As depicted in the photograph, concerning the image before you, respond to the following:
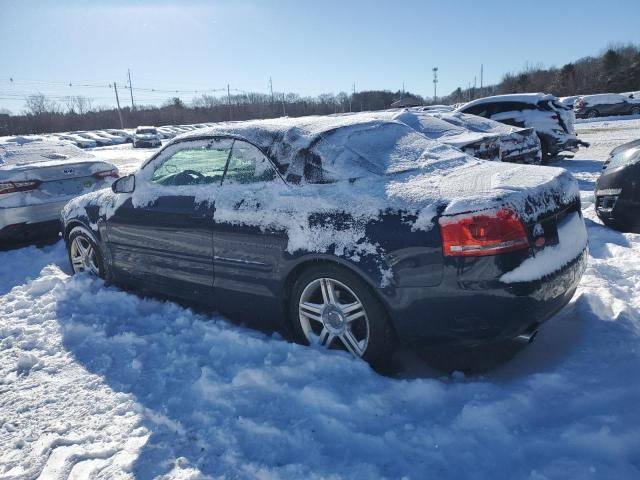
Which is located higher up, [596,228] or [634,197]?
[634,197]

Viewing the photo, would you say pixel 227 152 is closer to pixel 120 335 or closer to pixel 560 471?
pixel 120 335

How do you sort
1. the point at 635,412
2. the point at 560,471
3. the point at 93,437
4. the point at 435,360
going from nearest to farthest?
the point at 560,471, the point at 635,412, the point at 93,437, the point at 435,360

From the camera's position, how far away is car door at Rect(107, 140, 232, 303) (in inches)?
135

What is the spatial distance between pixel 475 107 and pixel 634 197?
7223 millimetres

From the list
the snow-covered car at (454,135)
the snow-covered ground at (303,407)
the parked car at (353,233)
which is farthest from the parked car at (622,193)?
the parked car at (353,233)

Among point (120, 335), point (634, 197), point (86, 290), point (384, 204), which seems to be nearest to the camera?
point (384, 204)

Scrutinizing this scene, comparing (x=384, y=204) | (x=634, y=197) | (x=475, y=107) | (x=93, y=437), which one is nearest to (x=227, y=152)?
(x=384, y=204)

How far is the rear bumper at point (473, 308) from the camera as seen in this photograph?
2.36 meters

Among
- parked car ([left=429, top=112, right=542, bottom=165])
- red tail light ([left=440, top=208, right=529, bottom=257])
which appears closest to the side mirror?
red tail light ([left=440, top=208, right=529, bottom=257])

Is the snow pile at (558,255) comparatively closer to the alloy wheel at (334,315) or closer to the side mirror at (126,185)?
the alloy wheel at (334,315)

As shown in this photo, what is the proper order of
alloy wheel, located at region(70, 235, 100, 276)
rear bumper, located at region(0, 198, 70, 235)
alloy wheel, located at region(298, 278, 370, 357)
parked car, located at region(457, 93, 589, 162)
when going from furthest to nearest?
1. parked car, located at region(457, 93, 589, 162)
2. rear bumper, located at region(0, 198, 70, 235)
3. alloy wheel, located at region(70, 235, 100, 276)
4. alloy wheel, located at region(298, 278, 370, 357)

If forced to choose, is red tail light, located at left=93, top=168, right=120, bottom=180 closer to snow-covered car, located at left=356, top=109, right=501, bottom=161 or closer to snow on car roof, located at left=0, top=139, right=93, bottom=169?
snow on car roof, located at left=0, top=139, right=93, bottom=169

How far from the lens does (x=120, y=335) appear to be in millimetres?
3441

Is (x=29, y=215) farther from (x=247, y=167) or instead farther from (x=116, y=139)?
(x=116, y=139)
